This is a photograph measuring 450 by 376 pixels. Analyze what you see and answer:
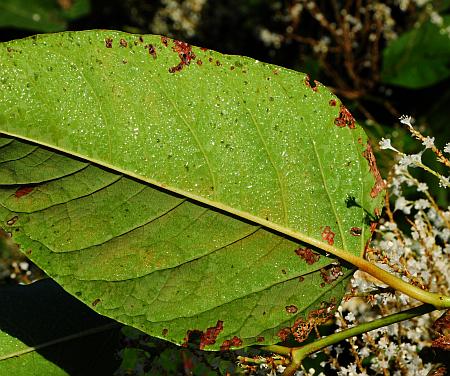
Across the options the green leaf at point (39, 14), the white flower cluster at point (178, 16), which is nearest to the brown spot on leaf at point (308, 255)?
the green leaf at point (39, 14)

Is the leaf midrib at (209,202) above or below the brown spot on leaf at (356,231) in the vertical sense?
below

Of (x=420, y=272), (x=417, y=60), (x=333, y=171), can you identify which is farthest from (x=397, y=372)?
(x=417, y=60)

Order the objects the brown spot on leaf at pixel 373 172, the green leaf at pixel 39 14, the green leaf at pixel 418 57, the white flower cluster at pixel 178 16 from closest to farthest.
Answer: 1. the brown spot on leaf at pixel 373 172
2. the green leaf at pixel 418 57
3. the green leaf at pixel 39 14
4. the white flower cluster at pixel 178 16

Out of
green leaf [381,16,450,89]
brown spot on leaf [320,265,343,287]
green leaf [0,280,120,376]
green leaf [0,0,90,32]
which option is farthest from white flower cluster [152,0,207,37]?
brown spot on leaf [320,265,343,287]

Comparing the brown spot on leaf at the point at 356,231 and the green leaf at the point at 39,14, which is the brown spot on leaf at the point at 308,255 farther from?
the green leaf at the point at 39,14

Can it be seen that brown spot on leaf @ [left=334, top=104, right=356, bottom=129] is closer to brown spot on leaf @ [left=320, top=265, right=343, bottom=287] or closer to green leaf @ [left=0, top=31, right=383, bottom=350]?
green leaf @ [left=0, top=31, right=383, bottom=350]

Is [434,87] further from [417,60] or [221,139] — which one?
[221,139]

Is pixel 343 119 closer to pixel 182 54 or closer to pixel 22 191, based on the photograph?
pixel 182 54
